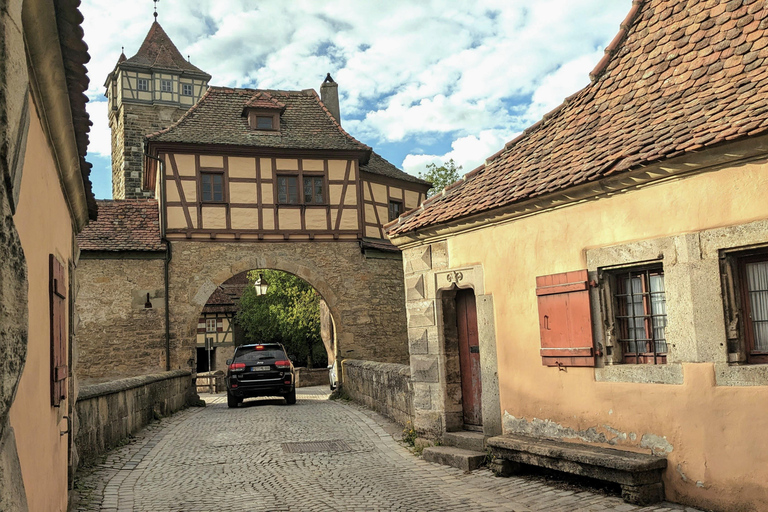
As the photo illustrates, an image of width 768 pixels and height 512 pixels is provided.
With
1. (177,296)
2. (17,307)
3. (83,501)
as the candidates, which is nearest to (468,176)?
(83,501)

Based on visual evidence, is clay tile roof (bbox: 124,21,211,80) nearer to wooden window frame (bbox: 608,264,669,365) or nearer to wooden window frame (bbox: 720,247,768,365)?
wooden window frame (bbox: 608,264,669,365)

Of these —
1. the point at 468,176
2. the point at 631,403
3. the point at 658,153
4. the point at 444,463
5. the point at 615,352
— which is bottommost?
the point at 444,463

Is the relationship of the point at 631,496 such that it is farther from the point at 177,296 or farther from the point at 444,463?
the point at 177,296

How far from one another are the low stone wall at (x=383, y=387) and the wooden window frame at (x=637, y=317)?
14.5 feet

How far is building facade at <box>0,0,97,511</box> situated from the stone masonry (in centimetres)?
3278

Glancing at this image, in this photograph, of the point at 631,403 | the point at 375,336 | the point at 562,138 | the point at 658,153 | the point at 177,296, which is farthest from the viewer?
the point at 375,336

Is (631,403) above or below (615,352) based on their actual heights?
below

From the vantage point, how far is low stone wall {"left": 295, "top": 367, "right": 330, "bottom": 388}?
30.7 metres

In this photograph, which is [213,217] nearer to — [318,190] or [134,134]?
[318,190]

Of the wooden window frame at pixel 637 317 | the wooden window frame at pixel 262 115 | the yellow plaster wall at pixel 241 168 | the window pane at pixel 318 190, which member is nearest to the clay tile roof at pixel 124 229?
the yellow plaster wall at pixel 241 168

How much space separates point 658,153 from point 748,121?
0.74 meters

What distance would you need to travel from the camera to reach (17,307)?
2092 mm

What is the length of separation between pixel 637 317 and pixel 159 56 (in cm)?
3870

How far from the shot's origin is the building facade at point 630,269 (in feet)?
18.6
